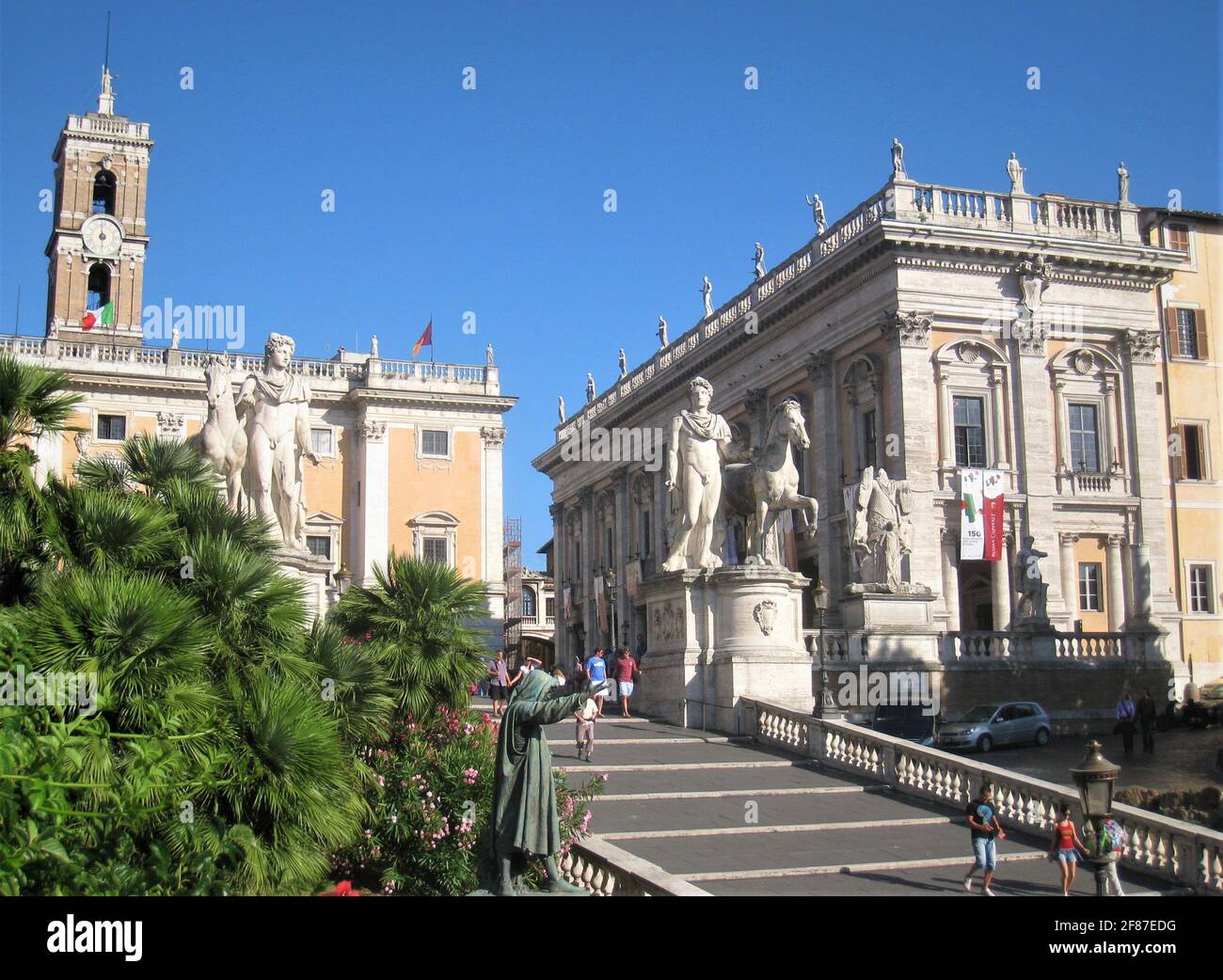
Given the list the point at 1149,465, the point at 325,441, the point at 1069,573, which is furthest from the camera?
the point at 325,441

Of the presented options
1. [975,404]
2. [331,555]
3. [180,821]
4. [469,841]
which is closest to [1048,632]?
[975,404]

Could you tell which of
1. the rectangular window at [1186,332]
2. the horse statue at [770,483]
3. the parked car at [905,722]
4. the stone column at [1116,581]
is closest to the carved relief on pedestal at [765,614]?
the horse statue at [770,483]

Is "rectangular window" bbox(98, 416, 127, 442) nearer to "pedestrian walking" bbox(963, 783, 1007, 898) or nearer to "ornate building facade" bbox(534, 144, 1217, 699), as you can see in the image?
"ornate building facade" bbox(534, 144, 1217, 699)

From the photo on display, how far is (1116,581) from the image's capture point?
39125 mm

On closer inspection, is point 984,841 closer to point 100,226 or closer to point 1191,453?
point 1191,453

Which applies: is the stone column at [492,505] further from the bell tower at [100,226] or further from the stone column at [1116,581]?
the stone column at [1116,581]

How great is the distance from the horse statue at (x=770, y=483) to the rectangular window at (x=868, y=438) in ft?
64.1

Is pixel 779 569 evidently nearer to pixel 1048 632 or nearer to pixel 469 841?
pixel 469 841

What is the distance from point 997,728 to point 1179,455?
19808 mm

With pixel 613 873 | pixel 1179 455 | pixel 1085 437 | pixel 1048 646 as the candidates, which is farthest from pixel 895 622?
pixel 613 873

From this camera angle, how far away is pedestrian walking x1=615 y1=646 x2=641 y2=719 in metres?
21.3

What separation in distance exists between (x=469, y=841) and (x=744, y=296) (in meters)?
40.1

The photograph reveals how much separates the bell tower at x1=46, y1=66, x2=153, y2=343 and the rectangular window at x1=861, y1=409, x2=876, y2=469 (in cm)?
3680

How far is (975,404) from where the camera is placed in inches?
1531
